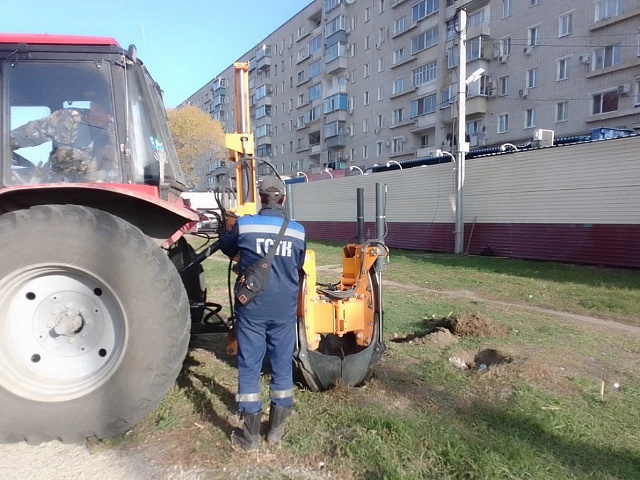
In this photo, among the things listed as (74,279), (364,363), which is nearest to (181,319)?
(74,279)

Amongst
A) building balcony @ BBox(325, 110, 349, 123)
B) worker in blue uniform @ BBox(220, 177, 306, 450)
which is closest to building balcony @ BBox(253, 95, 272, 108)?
building balcony @ BBox(325, 110, 349, 123)

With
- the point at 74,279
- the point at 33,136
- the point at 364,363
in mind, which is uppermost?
the point at 33,136

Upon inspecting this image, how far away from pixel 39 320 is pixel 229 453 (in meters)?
1.51

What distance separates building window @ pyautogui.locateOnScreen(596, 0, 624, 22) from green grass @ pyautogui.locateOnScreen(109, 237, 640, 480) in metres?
22.1

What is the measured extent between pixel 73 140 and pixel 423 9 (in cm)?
3386

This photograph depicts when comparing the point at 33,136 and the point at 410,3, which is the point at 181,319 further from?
the point at 410,3

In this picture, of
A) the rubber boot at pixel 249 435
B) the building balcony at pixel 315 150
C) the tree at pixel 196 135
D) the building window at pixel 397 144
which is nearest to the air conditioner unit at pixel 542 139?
the rubber boot at pixel 249 435

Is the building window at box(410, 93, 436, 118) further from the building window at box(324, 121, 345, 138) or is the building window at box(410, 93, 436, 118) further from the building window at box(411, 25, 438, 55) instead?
the building window at box(324, 121, 345, 138)

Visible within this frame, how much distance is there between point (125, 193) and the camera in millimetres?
3230

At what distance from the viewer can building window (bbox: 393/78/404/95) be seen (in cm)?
3560

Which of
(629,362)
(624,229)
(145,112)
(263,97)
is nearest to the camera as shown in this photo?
(145,112)

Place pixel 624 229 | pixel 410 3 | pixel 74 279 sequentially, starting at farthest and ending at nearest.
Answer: pixel 410 3 < pixel 624 229 < pixel 74 279

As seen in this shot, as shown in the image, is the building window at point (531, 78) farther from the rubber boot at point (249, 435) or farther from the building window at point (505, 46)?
the rubber boot at point (249, 435)

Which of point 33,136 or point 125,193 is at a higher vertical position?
point 33,136
